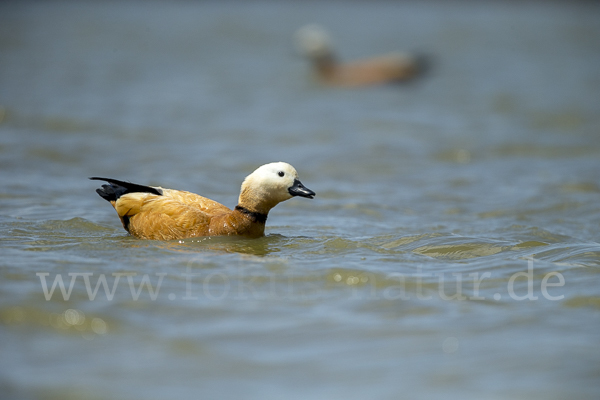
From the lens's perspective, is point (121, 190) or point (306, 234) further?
point (306, 234)

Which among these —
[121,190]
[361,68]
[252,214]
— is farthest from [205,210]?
[361,68]

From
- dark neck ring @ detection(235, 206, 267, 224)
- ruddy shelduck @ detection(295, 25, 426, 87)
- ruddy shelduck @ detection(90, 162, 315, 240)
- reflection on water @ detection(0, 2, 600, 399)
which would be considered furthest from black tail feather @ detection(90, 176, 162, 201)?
ruddy shelduck @ detection(295, 25, 426, 87)

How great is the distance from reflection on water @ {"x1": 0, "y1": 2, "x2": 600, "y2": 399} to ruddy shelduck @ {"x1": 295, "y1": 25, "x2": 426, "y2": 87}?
1.04 feet

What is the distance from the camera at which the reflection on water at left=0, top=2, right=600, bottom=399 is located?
13.9ft

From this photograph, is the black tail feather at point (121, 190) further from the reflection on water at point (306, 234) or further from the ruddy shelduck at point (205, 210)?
the reflection on water at point (306, 234)

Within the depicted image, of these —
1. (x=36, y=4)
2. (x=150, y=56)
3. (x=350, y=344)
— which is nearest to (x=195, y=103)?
(x=150, y=56)

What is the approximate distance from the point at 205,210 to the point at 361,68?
1153 centimetres

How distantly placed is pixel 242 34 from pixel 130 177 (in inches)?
613

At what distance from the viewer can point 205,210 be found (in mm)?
6996

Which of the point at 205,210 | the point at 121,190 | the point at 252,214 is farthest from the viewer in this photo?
the point at 121,190

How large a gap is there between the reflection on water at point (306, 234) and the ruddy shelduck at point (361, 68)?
0.32 meters

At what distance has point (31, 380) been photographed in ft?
12.9

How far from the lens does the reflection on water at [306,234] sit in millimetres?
4230

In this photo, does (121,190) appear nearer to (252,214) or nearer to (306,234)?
(252,214)
